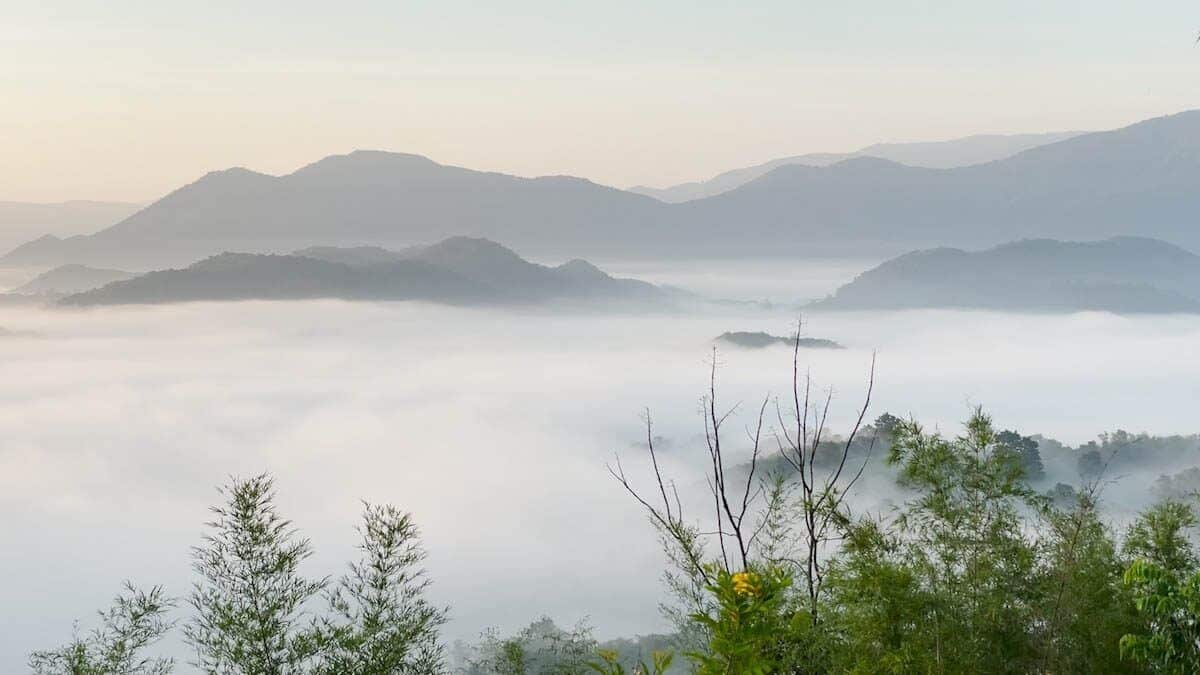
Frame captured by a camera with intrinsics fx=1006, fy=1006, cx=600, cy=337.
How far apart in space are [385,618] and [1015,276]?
163m

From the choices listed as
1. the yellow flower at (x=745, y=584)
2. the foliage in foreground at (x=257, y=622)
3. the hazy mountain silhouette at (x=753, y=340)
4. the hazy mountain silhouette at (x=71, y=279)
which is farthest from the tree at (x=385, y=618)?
the hazy mountain silhouette at (x=71, y=279)

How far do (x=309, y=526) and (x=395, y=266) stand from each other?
82.2 m

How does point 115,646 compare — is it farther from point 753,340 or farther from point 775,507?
point 753,340

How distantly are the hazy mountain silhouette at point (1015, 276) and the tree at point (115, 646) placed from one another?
15256 centimetres

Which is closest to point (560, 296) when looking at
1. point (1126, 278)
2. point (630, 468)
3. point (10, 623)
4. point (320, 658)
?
point (630, 468)

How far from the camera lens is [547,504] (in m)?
90.9

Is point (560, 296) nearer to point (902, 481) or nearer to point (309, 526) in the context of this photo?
point (309, 526)

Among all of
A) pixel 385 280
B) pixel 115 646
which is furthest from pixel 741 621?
pixel 385 280

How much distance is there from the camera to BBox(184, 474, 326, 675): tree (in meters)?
7.93

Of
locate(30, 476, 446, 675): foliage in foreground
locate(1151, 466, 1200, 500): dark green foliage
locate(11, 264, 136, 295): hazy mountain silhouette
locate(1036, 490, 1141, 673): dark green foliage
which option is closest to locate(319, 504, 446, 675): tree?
locate(30, 476, 446, 675): foliage in foreground

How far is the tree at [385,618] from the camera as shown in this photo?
8250 mm

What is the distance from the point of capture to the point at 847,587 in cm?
483

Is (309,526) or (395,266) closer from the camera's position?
(309,526)

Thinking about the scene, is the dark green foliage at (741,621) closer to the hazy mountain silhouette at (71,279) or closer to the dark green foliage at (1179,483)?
the dark green foliage at (1179,483)
